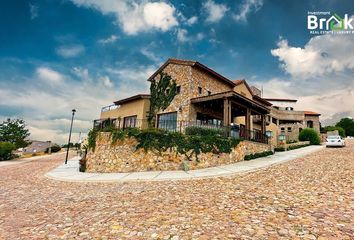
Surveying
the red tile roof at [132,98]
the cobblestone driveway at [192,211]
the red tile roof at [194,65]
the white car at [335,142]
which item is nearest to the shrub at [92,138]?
the cobblestone driveway at [192,211]

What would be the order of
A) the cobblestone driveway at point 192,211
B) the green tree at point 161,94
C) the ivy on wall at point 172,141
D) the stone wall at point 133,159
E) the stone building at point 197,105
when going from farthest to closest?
the green tree at point 161,94 → the stone building at point 197,105 → the ivy on wall at point 172,141 → the stone wall at point 133,159 → the cobblestone driveway at point 192,211

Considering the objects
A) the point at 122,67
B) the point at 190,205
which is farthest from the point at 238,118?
the point at 190,205

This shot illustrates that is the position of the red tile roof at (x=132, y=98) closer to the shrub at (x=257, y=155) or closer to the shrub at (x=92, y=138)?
the shrub at (x=92, y=138)

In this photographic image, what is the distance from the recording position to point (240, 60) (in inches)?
711

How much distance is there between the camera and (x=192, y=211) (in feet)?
18.5

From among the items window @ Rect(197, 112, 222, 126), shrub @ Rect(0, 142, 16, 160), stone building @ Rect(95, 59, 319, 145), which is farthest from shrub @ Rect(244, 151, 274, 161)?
shrub @ Rect(0, 142, 16, 160)

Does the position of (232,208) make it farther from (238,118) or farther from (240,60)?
(238,118)

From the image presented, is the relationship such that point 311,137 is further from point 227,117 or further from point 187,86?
point 187,86

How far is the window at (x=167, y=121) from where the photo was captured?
1957cm

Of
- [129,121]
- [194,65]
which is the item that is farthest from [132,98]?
[194,65]

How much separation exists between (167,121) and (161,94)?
11.9 feet

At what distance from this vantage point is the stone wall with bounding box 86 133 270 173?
13.4 meters

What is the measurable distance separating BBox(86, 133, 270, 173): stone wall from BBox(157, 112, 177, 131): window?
5383 mm

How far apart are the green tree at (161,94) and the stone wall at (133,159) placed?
7.60 meters
